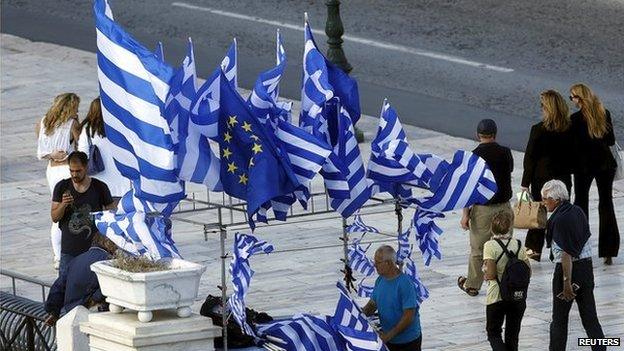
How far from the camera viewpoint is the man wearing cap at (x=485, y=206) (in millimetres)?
16953

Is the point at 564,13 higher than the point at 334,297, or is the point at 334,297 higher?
the point at 564,13

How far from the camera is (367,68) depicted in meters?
27.4

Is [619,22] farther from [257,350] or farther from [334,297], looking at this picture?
[257,350]

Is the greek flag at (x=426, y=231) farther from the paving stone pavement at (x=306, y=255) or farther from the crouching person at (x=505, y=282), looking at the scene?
the crouching person at (x=505, y=282)

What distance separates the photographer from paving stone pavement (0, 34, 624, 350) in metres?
16.4

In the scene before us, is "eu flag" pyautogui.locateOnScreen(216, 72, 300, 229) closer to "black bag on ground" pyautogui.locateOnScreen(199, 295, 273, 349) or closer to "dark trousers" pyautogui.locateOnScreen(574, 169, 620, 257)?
"black bag on ground" pyautogui.locateOnScreen(199, 295, 273, 349)

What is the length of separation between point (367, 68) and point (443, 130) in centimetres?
313

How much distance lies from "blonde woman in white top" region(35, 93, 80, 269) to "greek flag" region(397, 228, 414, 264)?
Result: 204 inches

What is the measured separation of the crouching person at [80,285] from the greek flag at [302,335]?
1374 mm

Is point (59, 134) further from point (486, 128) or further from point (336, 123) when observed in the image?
point (336, 123)

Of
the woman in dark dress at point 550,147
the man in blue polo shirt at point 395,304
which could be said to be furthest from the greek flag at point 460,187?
the woman in dark dress at point 550,147

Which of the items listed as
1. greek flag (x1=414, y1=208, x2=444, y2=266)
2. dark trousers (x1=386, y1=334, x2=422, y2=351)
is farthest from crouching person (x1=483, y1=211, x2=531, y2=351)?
dark trousers (x1=386, y1=334, x2=422, y2=351)

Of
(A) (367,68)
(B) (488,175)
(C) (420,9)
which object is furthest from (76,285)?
(C) (420,9)

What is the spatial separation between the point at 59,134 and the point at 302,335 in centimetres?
561
